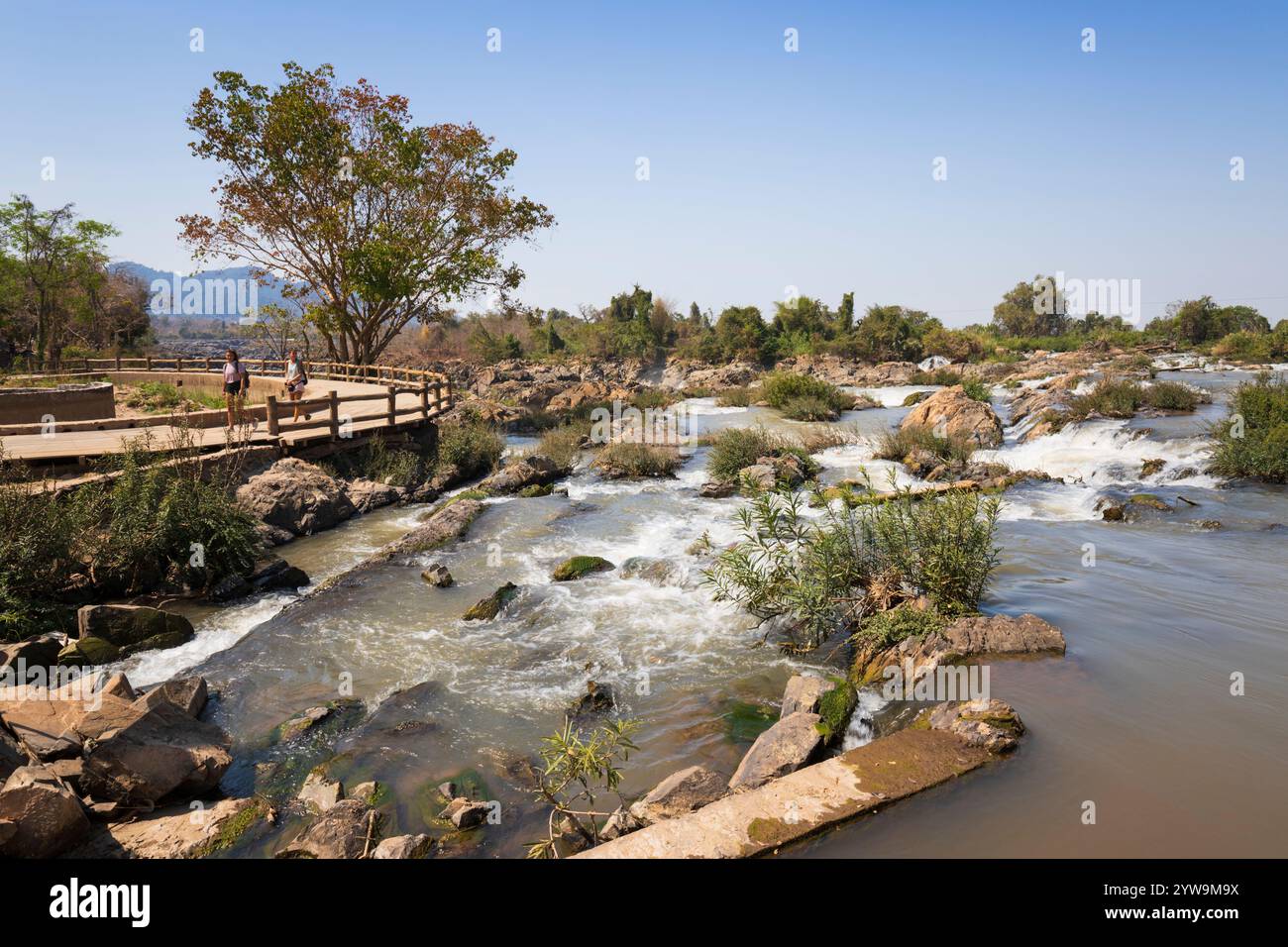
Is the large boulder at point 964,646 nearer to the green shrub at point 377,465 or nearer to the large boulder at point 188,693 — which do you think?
the large boulder at point 188,693

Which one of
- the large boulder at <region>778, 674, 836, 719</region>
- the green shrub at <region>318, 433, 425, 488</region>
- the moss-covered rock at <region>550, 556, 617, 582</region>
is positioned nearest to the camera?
the large boulder at <region>778, 674, 836, 719</region>

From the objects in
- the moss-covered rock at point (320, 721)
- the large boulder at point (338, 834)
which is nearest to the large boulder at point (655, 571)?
the moss-covered rock at point (320, 721)

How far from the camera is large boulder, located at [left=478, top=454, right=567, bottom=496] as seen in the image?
1652cm

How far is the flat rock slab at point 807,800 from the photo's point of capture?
3.94m

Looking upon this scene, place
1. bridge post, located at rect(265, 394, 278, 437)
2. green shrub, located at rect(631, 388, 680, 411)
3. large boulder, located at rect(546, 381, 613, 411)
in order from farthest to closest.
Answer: green shrub, located at rect(631, 388, 680, 411) < large boulder, located at rect(546, 381, 613, 411) < bridge post, located at rect(265, 394, 278, 437)

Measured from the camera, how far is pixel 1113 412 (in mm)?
20094

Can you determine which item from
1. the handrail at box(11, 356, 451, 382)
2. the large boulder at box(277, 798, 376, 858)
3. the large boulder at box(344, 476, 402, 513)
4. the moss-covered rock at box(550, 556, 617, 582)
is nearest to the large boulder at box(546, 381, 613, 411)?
the handrail at box(11, 356, 451, 382)

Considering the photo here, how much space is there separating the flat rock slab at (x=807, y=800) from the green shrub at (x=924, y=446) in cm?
1269

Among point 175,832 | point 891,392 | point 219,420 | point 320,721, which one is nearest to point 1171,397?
point 891,392

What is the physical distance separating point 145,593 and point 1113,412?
926 inches

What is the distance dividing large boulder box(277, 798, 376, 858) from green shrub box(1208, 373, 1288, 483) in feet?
55.7

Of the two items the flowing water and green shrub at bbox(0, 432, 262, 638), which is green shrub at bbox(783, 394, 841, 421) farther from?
green shrub at bbox(0, 432, 262, 638)
